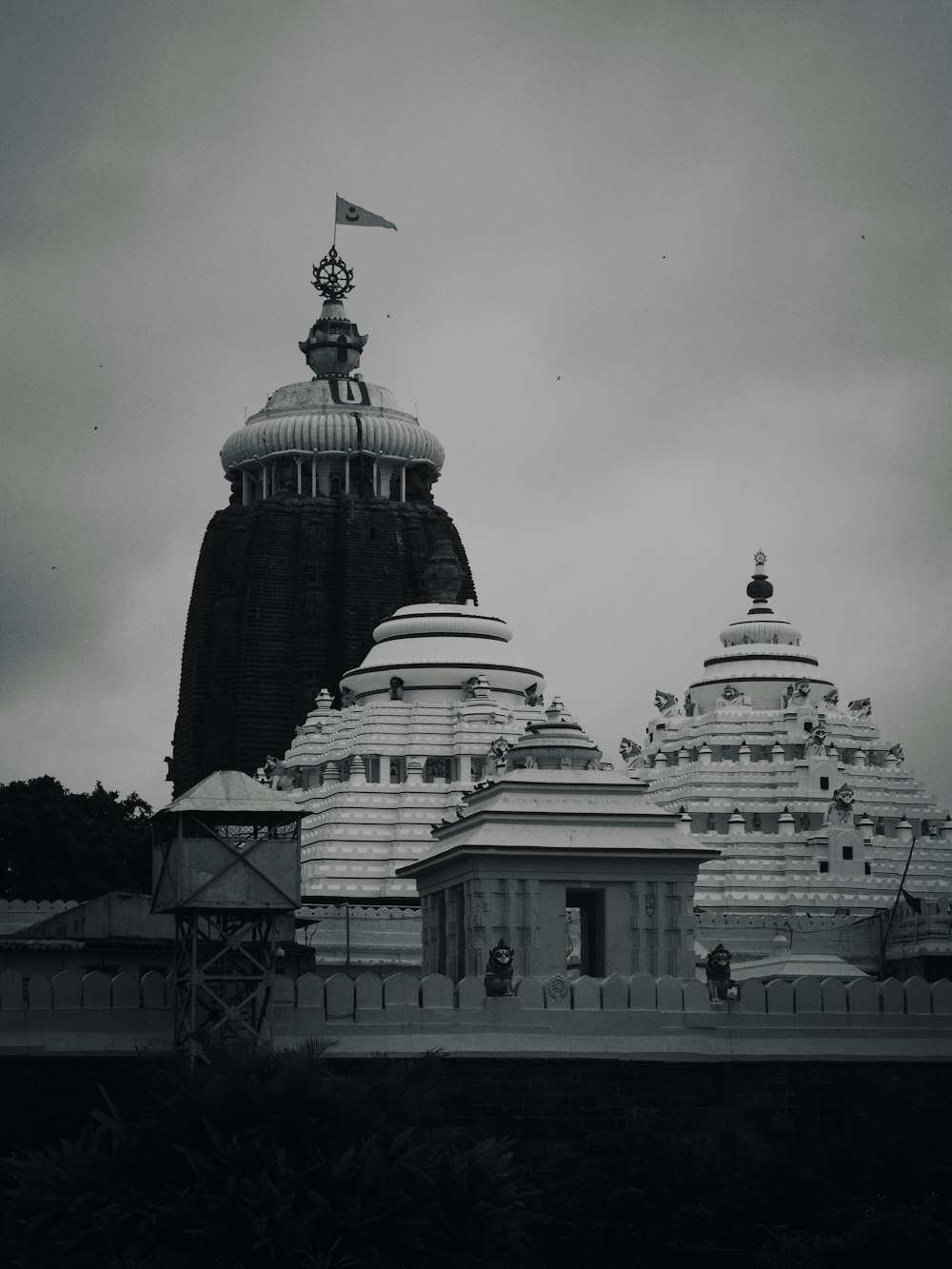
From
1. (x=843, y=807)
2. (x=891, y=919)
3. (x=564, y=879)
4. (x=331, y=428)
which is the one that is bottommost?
(x=564, y=879)

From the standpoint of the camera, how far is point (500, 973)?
4788cm

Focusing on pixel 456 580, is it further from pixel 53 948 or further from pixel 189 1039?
pixel 189 1039

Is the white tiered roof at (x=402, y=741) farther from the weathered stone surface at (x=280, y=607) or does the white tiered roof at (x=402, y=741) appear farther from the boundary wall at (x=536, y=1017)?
the boundary wall at (x=536, y=1017)

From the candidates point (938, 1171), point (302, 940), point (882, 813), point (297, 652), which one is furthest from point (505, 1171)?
point (297, 652)

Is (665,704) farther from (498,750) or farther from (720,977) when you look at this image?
(720,977)

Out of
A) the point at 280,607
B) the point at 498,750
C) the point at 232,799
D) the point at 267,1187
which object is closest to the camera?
the point at 267,1187

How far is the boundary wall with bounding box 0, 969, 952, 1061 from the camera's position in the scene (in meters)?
46.2

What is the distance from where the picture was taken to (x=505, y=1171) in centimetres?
4050

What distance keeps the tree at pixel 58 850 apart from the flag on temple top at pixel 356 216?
86.8ft

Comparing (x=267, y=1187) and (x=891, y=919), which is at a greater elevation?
(x=891, y=919)

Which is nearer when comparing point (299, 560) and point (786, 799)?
point (786, 799)

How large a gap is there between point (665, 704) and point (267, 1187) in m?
64.1

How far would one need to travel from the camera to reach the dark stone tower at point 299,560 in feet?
377

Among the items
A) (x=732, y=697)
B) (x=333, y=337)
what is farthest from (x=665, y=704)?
(x=333, y=337)
